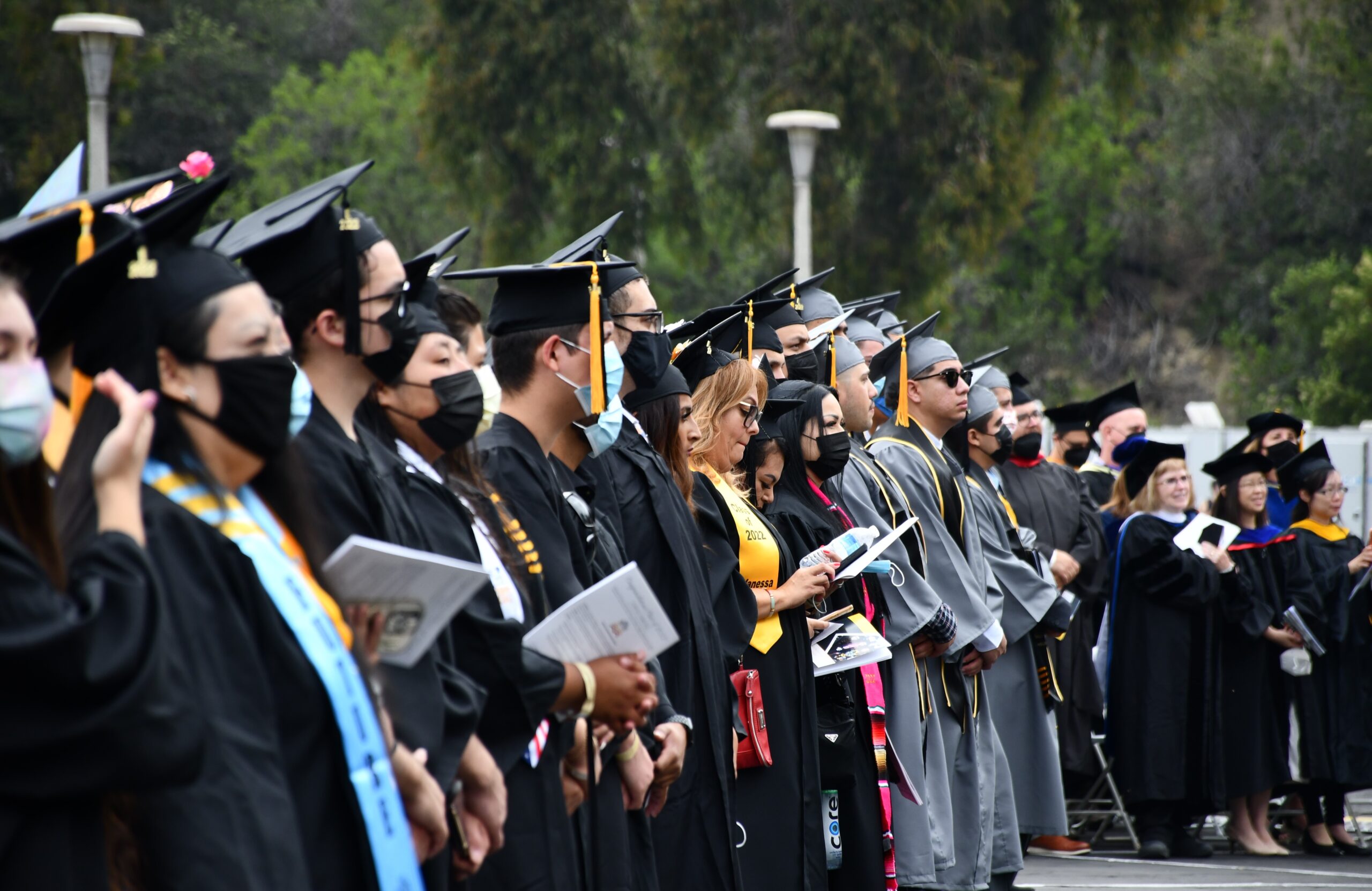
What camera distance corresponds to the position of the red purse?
5.61m

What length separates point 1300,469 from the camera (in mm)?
11070

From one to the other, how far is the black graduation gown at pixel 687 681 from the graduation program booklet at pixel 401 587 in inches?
84.9

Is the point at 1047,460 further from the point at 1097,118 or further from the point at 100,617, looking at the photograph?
the point at 1097,118

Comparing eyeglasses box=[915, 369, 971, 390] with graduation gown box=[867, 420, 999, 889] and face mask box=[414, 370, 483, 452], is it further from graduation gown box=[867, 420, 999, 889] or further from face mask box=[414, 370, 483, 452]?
face mask box=[414, 370, 483, 452]

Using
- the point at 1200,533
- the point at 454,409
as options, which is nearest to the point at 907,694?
the point at 454,409

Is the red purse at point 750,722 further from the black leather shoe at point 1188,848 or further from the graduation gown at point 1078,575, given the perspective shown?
the black leather shoe at point 1188,848

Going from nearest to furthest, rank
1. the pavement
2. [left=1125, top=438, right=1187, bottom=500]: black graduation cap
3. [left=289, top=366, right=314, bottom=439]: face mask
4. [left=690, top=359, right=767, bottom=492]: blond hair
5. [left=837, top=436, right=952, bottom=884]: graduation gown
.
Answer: [left=289, top=366, right=314, bottom=439]: face mask, [left=690, top=359, right=767, bottom=492]: blond hair, [left=837, top=436, right=952, bottom=884]: graduation gown, the pavement, [left=1125, top=438, right=1187, bottom=500]: black graduation cap

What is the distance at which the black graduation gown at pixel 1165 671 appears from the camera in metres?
10.2

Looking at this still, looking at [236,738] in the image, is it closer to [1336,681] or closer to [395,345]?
[395,345]

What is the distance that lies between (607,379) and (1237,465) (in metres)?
6.98

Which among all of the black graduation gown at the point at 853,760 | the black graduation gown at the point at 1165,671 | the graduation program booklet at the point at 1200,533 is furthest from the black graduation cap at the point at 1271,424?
the black graduation gown at the point at 853,760

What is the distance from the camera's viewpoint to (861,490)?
7172 mm

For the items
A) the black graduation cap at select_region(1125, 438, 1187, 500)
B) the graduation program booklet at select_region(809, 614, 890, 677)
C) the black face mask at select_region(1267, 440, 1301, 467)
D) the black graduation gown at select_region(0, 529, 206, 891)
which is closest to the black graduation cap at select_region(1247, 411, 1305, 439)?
the black face mask at select_region(1267, 440, 1301, 467)

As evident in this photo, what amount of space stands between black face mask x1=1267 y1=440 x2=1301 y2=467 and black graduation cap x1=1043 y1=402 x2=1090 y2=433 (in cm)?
128
